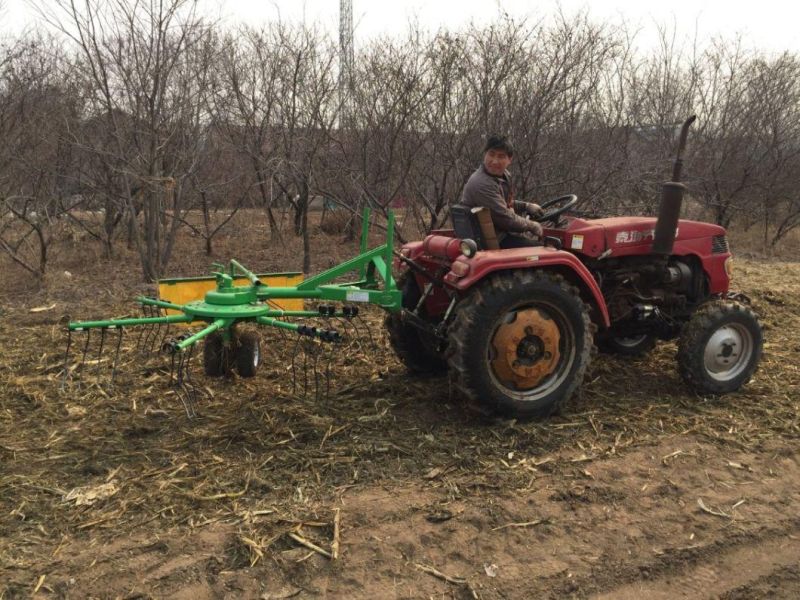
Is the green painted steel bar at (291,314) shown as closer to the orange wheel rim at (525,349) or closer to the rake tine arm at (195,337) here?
the rake tine arm at (195,337)

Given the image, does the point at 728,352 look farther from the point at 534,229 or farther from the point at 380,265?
the point at 380,265

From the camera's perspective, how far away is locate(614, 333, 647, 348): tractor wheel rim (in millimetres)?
5199

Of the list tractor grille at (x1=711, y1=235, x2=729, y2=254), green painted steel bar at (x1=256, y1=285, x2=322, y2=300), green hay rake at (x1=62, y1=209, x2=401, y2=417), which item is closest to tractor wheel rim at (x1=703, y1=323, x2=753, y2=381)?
tractor grille at (x1=711, y1=235, x2=729, y2=254)

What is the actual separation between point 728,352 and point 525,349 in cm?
160

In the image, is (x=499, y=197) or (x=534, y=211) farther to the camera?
(x=534, y=211)

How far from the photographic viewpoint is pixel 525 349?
12.7 ft

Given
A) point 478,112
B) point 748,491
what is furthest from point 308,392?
point 478,112

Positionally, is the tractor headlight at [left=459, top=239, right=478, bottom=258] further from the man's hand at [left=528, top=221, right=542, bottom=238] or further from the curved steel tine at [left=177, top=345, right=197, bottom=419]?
the curved steel tine at [left=177, top=345, right=197, bottom=419]

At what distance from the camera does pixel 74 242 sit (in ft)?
37.0

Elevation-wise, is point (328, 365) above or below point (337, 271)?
below

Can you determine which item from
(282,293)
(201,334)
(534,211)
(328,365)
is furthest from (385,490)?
(534,211)

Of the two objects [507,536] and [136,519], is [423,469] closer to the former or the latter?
[507,536]

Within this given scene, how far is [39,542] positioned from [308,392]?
195 cm

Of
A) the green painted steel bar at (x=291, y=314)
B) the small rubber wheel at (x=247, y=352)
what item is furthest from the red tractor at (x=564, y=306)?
the small rubber wheel at (x=247, y=352)
